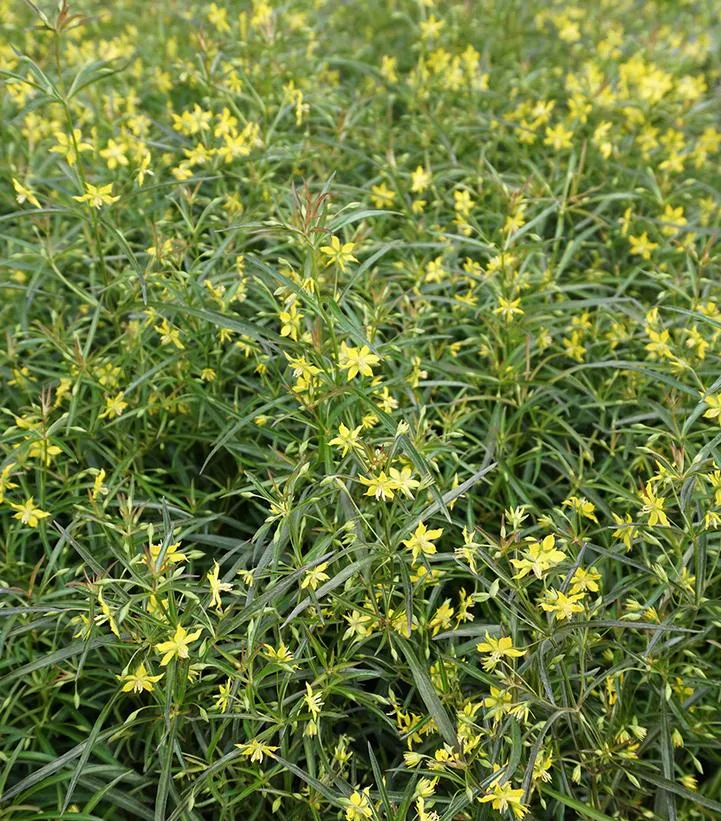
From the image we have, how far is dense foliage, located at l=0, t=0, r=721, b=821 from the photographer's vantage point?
5.69ft

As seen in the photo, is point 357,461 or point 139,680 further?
point 357,461

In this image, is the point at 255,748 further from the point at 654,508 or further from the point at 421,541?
the point at 654,508

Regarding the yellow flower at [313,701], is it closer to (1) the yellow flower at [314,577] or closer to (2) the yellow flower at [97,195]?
(1) the yellow flower at [314,577]

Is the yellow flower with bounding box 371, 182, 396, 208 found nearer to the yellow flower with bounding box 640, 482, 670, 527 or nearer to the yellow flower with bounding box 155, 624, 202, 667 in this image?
the yellow flower with bounding box 640, 482, 670, 527

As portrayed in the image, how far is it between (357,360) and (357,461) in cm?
20

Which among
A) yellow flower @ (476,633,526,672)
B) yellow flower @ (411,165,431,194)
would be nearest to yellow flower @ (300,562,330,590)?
yellow flower @ (476,633,526,672)

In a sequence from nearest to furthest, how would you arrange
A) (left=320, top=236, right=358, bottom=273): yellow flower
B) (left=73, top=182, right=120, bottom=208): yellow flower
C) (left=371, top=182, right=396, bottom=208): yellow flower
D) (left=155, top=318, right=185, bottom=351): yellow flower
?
1. (left=320, top=236, right=358, bottom=273): yellow flower
2. (left=73, top=182, right=120, bottom=208): yellow flower
3. (left=155, top=318, right=185, bottom=351): yellow flower
4. (left=371, top=182, right=396, bottom=208): yellow flower

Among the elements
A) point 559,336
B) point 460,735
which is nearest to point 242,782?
point 460,735

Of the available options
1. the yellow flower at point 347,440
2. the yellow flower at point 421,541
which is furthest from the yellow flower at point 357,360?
the yellow flower at point 421,541

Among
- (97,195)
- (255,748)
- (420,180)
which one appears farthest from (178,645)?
(420,180)

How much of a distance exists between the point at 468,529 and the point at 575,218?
1.38 m

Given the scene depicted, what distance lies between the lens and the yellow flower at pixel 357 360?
1.79 metres

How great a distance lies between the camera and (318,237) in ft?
6.07

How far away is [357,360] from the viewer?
1.79m
